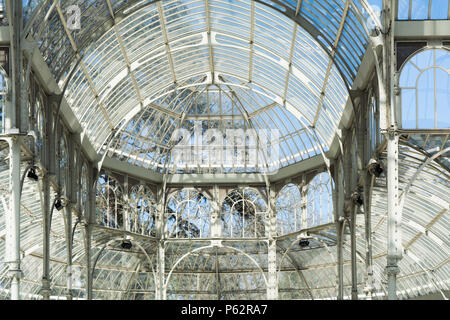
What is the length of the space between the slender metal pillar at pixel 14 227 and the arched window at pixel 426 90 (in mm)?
15483

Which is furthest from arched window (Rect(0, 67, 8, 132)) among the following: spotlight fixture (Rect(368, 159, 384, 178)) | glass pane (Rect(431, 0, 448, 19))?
glass pane (Rect(431, 0, 448, 19))

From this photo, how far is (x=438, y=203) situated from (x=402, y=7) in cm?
1753

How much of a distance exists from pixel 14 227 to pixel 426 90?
1738cm

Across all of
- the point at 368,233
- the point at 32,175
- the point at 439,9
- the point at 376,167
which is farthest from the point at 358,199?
the point at 32,175

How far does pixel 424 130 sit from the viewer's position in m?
33.8

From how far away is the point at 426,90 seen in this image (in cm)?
3484

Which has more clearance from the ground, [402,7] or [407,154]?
[402,7]

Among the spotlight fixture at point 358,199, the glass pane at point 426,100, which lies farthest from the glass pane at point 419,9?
the spotlight fixture at point 358,199

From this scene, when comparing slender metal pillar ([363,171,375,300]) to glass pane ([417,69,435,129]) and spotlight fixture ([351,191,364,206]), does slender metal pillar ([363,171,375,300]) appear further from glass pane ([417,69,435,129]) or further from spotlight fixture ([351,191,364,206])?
glass pane ([417,69,435,129])

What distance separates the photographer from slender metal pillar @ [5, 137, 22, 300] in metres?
32.8
